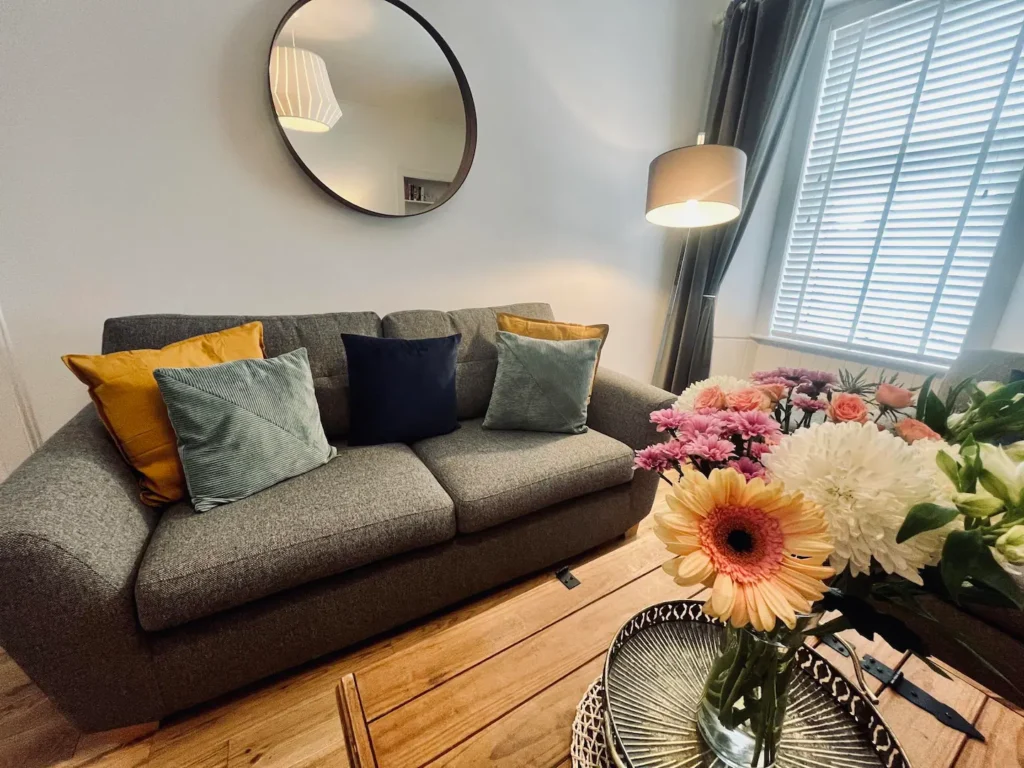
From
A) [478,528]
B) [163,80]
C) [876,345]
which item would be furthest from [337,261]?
[876,345]

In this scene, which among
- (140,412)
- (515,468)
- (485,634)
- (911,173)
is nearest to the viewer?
(485,634)

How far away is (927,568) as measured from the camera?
1.24 feet

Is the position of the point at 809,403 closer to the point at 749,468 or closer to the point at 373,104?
the point at 749,468

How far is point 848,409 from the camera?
0.48m

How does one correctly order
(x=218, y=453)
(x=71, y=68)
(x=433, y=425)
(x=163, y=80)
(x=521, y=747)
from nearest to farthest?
(x=521, y=747) → (x=218, y=453) → (x=71, y=68) → (x=163, y=80) → (x=433, y=425)

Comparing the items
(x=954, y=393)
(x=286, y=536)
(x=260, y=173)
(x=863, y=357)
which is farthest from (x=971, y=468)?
(x=863, y=357)

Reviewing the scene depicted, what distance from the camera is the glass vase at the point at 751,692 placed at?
17.9 inches

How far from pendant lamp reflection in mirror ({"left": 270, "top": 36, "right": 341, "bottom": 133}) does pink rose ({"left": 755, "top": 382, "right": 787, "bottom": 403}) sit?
5.61ft

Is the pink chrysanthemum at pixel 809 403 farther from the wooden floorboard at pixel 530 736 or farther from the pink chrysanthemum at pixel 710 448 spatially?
the wooden floorboard at pixel 530 736

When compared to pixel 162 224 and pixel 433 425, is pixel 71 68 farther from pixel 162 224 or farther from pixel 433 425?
pixel 433 425

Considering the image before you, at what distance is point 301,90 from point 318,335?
88 centimetres

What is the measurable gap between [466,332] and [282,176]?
2.92 feet

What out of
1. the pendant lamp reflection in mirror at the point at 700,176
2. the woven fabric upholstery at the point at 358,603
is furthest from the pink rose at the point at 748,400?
the pendant lamp reflection in mirror at the point at 700,176

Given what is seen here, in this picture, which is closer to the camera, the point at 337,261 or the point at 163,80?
the point at 163,80
